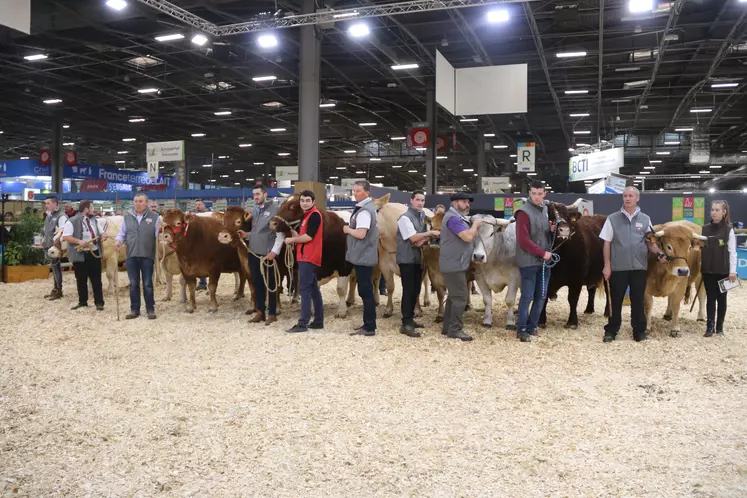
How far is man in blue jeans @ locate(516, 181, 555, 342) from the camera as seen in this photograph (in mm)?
7062

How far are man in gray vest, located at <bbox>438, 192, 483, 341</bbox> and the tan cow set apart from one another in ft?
7.55

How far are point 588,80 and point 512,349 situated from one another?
17.7 metres

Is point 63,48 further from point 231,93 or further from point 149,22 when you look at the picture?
point 231,93

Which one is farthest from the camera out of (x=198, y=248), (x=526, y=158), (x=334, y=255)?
(x=526, y=158)

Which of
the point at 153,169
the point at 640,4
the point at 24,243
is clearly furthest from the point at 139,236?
the point at 153,169

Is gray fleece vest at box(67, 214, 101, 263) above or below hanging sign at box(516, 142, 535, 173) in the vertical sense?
below

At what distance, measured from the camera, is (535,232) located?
23.5 feet

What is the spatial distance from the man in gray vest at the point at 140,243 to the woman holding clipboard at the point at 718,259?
24.5 feet

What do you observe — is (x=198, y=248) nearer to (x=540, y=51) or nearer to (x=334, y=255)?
(x=334, y=255)

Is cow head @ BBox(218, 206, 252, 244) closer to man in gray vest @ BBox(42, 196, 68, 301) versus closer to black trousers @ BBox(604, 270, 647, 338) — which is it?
man in gray vest @ BBox(42, 196, 68, 301)

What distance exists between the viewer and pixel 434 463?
12.2ft

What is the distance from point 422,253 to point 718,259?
12.2 ft

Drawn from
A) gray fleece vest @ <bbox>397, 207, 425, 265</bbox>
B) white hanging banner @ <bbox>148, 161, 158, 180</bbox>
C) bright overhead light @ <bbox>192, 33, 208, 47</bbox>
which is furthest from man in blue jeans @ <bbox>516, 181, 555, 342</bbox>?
white hanging banner @ <bbox>148, 161, 158, 180</bbox>

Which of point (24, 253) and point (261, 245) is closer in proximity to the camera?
point (261, 245)
